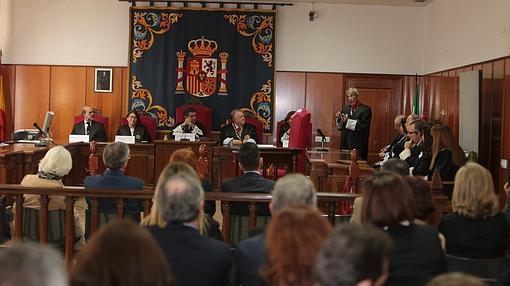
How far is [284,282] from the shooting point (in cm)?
201

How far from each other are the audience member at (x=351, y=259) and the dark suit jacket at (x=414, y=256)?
0.72 metres

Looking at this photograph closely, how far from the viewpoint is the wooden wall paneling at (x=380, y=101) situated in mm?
11422

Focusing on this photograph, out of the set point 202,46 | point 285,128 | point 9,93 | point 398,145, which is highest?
point 202,46

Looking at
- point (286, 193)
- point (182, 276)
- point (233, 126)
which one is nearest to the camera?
point (182, 276)

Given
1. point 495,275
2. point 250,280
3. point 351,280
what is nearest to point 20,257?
point 351,280

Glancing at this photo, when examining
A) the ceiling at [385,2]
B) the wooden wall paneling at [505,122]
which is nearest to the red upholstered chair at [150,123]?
the ceiling at [385,2]

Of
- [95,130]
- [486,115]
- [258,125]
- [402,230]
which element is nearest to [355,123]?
[258,125]

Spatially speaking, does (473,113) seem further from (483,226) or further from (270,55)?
(483,226)

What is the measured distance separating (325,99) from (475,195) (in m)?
8.17

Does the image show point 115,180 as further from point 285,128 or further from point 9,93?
point 9,93

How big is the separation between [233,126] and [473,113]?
359cm

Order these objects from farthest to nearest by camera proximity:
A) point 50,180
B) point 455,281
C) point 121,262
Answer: point 50,180 → point 121,262 → point 455,281

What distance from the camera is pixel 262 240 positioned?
244 cm

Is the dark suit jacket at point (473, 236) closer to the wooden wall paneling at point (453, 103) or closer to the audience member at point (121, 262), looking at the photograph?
the audience member at point (121, 262)
